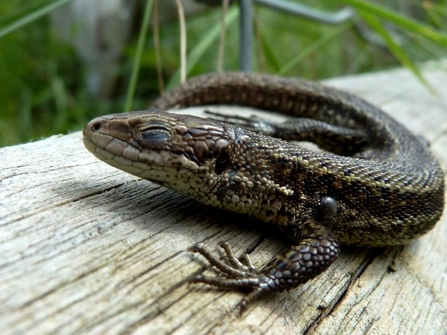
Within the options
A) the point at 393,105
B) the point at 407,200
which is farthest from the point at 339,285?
the point at 393,105

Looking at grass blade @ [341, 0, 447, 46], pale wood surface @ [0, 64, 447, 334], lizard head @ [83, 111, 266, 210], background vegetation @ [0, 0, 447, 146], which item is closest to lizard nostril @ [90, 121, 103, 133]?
lizard head @ [83, 111, 266, 210]

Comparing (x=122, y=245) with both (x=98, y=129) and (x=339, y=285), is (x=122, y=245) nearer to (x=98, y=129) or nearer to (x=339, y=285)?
(x=98, y=129)

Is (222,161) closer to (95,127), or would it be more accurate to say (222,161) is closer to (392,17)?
(95,127)

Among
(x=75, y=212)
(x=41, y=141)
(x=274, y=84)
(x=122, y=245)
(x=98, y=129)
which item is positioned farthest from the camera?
(x=274, y=84)

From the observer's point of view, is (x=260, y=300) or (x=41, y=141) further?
(x=41, y=141)

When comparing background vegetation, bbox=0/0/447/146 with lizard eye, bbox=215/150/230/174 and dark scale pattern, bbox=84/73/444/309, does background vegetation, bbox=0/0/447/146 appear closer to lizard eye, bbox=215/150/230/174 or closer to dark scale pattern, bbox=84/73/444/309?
dark scale pattern, bbox=84/73/444/309

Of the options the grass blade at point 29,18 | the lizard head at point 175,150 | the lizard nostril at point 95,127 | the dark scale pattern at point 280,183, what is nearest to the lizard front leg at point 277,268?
the dark scale pattern at point 280,183

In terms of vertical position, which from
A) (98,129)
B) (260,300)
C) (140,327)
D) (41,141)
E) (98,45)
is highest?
(98,129)

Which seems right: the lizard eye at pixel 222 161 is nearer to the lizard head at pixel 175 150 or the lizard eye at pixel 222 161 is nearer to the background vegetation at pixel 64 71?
the lizard head at pixel 175 150
